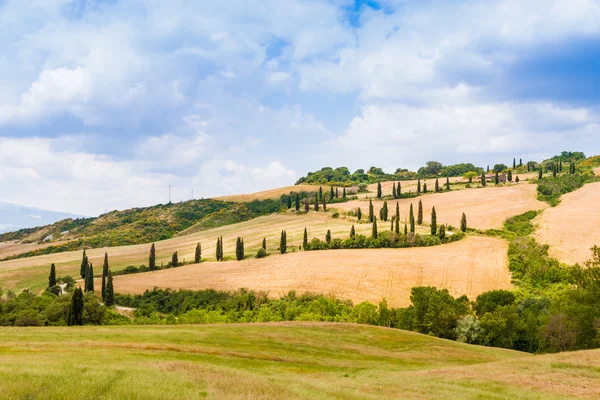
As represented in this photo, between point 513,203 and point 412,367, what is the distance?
154433 millimetres

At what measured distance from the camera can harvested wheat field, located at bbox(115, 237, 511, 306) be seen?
106625mm

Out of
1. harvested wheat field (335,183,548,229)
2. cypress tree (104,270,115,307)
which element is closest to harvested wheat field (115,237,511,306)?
cypress tree (104,270,115,307)

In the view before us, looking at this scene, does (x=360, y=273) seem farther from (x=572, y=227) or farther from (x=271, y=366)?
(x=271, y=366)

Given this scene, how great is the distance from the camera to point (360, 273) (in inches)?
4589

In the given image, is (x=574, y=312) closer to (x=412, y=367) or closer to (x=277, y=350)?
(x=412, y=367)

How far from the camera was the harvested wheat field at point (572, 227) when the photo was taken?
4648 inches

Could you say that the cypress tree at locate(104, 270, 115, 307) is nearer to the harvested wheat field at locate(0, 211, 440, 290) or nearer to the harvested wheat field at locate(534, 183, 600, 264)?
the harvested wheat field at locate(0, 211, 440, 290)

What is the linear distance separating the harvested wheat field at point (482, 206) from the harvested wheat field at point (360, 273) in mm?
21563

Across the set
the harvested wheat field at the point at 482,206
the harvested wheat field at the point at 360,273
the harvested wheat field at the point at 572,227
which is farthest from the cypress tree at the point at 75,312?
the harvested wheat field at the point at 482,206

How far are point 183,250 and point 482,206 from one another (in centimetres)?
11442

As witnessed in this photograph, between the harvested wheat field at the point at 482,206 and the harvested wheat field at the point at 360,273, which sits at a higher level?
the harvested wheat field at the point at 482,206

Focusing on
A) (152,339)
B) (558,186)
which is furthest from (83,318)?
(558,186)

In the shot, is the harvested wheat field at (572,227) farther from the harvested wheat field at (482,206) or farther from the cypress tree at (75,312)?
the cypress tree at (75,312)

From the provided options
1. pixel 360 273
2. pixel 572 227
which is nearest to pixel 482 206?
pixel 572 227
